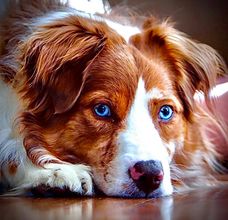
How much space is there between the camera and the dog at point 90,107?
122 centimetres

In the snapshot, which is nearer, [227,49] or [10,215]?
[10,215]

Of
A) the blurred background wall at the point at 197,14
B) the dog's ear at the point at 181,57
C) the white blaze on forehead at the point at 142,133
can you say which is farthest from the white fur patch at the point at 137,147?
the blurred background wall at the point at 197,14

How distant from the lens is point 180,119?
1.37 m

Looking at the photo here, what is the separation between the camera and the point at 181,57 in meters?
1.39

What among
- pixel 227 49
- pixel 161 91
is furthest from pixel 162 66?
pixel 227 49

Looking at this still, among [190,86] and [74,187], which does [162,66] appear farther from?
[74,187]

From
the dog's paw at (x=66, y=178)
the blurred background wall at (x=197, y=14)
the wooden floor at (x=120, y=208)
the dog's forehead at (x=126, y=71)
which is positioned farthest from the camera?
the blurred background wall at (x=197, y=14)

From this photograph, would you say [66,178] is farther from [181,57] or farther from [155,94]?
[181,57]

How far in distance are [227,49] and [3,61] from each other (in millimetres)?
639

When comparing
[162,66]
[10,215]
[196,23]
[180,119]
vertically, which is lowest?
[10,215]

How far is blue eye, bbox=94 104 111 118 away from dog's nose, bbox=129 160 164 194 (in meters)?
0.13

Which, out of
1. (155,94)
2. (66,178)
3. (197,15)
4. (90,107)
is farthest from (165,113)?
(197,15)

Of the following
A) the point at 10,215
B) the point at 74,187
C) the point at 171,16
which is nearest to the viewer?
the point at 10,215

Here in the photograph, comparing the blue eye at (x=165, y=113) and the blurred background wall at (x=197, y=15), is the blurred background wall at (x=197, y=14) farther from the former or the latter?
the blue eye at (x=165, y=113)
